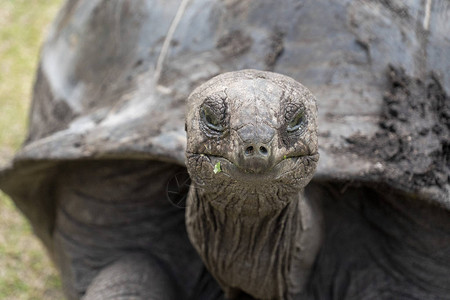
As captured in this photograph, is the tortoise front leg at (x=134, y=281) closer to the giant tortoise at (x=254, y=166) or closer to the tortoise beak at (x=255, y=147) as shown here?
the giant tortoise at (x=254, y=166)

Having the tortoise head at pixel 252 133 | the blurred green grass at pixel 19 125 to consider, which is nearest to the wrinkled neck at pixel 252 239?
the tortoise head at pixel 252 133

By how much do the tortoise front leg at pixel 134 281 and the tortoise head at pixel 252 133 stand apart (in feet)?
3.12

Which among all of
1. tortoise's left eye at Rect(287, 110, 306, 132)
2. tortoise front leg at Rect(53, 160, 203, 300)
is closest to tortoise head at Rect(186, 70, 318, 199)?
tortoise's left eye at Rect(287, 110, 306, 132)

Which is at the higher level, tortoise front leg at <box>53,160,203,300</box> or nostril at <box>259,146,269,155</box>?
nostril at <box>259,146,269,155</box>

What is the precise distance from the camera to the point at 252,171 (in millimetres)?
1430

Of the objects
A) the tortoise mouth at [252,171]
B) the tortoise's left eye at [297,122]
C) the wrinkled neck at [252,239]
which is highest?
the tortoise's left eye at [297,122]

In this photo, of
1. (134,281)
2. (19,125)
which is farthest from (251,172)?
(19,125)

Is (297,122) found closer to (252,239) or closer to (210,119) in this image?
(210,119)

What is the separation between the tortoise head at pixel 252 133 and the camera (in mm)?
1407

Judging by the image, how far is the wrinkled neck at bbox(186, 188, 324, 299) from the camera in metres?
1.73

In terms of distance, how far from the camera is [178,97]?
2.20m

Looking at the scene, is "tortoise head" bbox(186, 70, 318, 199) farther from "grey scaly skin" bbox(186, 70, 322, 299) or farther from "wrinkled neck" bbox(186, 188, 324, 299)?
"wrinkled neck" bbox(186, 188, 324, 299)

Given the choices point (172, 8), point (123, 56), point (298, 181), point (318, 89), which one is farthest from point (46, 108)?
point (298, 181)

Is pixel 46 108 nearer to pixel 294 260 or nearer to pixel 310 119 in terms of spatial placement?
pixel 294 260
